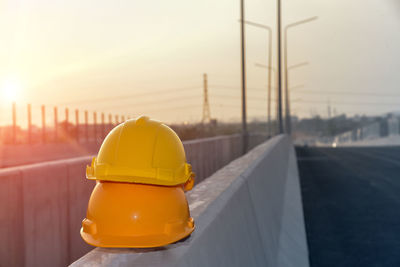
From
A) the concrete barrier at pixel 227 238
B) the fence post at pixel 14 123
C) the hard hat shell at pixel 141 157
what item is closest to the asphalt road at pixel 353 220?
the concrete barrier at pixel 227 238

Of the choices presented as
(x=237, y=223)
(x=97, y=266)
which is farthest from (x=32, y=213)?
(x=97, y=266)

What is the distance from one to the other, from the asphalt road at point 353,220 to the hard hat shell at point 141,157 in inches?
212

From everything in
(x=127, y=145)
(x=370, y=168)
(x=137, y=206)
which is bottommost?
(x=370, y=168)

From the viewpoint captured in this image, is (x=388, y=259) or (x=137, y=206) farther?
(x=388, y=259)

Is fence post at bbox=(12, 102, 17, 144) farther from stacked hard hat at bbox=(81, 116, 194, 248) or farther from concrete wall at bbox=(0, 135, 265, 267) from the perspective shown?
stacked hard hat at bbox=(81, 116, 194, 248)

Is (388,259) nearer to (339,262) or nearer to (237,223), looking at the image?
(339,262)

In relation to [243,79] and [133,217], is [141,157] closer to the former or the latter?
[133,217]

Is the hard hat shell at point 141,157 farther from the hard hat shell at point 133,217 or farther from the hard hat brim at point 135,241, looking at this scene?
the hard hat brim at point 135,241

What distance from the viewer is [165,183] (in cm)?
337

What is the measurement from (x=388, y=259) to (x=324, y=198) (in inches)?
274

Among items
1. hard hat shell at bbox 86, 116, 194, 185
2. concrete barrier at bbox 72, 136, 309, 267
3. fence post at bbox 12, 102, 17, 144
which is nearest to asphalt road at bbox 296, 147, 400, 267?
concrete barrier at bbox 72, 136, 309, 267

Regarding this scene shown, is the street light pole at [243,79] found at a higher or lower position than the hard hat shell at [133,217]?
higher

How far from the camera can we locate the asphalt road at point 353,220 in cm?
900

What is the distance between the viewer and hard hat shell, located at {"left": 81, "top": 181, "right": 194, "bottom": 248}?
322 cm
